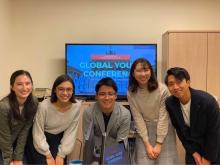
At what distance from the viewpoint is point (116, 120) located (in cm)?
258

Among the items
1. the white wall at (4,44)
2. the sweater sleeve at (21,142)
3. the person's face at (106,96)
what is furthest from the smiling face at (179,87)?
the white wall at (4,44)

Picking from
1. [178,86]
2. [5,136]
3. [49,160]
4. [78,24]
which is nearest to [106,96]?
[178,86]

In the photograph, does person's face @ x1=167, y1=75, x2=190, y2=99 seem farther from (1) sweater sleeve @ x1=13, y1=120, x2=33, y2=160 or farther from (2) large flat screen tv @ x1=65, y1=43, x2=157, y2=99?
(2) large flat screen tv @ x1=65, y1=43, x2=157, y2=99

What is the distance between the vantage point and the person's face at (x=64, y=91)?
2.49 meters

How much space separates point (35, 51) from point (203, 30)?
231 cm

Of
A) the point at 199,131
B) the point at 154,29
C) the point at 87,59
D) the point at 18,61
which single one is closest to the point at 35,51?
the point at 18,61

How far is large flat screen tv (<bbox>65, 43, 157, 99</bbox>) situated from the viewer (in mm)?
3945

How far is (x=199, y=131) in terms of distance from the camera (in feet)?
7.88

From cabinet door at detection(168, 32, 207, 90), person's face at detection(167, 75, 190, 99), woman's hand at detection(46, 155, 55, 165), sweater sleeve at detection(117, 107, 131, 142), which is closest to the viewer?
person's face at detection(167, 75, 190, 99)

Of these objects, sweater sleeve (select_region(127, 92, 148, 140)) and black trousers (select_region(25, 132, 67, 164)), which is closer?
black trousers (select_region(25, 132, 67, 164))

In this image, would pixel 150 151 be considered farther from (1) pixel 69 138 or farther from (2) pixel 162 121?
(1) pixel 69 138

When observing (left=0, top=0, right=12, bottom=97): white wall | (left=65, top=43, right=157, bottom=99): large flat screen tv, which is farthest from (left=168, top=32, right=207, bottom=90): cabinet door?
(left=0, top=0, right=12, bottom=97): white wall

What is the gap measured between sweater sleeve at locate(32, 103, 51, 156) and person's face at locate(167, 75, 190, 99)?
3.60 ft

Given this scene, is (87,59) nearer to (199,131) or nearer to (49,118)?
(49,118)
